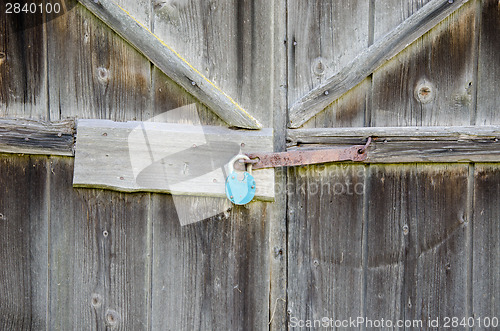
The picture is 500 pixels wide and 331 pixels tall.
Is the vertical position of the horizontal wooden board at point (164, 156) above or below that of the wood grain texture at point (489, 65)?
below

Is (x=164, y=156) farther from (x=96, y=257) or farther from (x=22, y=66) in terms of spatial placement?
(x=22, y=66)

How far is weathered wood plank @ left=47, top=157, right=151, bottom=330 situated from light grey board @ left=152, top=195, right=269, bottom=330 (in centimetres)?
6

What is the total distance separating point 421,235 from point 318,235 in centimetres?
34

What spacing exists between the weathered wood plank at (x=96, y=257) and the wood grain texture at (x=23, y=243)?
0.04 m

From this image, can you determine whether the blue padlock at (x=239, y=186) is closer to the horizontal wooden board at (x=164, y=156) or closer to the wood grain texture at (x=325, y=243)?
Answer: the horizontal wooden board at (x=164, y=156)

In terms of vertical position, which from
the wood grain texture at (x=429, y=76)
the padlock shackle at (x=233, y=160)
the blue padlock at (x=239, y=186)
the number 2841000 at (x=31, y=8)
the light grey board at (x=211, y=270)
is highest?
the number 2841000 at (x=31, y=8)

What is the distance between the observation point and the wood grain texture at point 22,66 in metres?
1.25

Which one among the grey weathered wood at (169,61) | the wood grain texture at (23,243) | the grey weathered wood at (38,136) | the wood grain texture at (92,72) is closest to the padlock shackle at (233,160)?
the grey weathered wood at (169,61)

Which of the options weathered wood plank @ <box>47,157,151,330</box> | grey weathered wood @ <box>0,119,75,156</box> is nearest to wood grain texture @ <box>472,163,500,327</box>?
weathered wood plank @ <box>47,157,151,330</box>

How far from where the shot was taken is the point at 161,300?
1298 mm

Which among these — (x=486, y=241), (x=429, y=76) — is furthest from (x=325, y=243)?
(x=429, y=76)

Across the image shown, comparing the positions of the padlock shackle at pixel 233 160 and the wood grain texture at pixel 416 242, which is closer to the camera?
the padlock shackle at pixel 233 160

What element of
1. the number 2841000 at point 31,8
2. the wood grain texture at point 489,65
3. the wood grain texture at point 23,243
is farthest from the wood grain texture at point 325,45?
the wood grain texture at point 23,243

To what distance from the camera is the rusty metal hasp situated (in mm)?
1184
